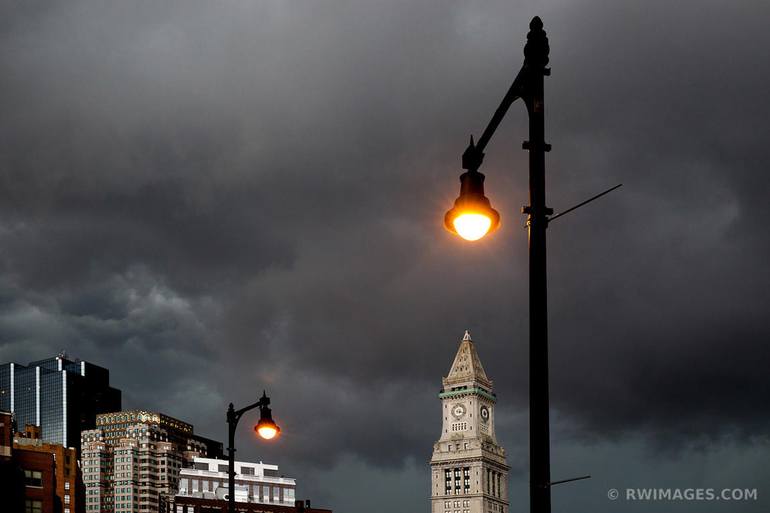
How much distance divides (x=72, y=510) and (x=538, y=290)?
20273 cm

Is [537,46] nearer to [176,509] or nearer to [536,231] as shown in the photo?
[536,231]

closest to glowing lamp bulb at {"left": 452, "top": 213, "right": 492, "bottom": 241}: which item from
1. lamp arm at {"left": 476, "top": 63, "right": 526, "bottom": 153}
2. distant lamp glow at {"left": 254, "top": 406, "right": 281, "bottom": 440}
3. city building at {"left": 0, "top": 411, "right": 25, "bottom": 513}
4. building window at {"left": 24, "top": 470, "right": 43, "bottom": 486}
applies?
lamp arm at {"left": 476, "top": 63, "right": 526, "bottom": 153}

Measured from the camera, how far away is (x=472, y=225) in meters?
11.8

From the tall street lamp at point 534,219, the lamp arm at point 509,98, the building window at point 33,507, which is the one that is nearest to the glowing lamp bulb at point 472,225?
the tall street lamp at point 534,219

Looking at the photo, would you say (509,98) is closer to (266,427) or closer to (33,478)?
(266,427)

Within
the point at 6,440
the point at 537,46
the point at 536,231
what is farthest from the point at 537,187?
the point at 6,440

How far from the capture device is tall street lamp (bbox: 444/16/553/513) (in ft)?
37.2

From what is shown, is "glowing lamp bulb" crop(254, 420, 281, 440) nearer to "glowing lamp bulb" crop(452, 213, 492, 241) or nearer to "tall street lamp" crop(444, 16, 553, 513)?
"tall street lamp" crop(444, 16, 553, 513)

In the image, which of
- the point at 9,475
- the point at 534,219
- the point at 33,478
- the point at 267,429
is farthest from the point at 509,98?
the point at 33,478

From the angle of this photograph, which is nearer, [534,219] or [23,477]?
[534,219]

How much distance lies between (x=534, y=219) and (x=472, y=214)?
0.75m

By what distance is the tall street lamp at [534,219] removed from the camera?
446 inches

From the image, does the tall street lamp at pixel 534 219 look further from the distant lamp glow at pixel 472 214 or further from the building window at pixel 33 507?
the building window at pixel 33 507

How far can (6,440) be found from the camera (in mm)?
109250
